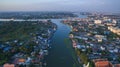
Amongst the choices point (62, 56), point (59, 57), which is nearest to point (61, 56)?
point (62, 56)

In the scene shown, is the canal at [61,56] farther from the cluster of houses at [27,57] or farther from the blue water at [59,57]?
the cluster of houses at [27,57]

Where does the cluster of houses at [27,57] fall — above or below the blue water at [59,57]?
above

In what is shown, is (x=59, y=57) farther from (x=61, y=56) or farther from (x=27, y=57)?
(x=27, y=57)

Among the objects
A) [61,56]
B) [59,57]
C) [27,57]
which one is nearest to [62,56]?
[61,56]

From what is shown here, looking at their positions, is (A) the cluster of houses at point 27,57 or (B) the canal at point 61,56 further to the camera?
(B) the canal at point 61,56

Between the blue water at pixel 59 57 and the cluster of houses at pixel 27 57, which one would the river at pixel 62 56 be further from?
the cluster of houses at pixel 27 57

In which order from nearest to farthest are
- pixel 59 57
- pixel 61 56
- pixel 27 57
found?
pixel 27 57
pixel 59 57
pixel 61 56

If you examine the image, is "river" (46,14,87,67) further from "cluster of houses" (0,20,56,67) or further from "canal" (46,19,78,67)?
"cluster of houses" (0,20,56,67)

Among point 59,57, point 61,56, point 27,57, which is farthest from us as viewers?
point 61,56

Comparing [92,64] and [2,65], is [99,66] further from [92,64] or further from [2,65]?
[2,65]

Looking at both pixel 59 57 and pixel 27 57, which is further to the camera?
pixel 59 57

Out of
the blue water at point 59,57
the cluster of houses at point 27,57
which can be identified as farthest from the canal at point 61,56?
the cluster of houses at point 27,57
